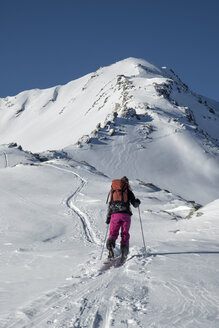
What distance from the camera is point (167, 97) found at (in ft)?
272

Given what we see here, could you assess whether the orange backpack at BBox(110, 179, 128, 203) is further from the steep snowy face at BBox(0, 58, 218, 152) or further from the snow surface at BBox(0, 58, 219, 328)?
the steep snowy face at BBox(0, 58, 218, 152)

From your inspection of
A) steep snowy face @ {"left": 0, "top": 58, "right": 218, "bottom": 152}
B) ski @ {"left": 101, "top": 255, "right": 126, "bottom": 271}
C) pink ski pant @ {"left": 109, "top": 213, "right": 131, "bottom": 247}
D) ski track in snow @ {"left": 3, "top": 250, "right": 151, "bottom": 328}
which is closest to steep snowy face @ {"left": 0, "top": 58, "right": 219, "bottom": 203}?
steep snowy face @ {"left": 0, "top": 58, "right": 218, "bottom": 152}

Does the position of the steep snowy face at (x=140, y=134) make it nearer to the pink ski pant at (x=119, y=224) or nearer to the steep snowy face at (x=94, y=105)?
the steep snowy face at (x=94, y=105)

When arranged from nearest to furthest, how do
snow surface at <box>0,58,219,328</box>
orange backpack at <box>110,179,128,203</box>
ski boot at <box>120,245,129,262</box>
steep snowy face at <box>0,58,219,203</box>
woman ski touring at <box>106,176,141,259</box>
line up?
snow surface at <box>0,58,219,328</box> < ski boot at <box>120,245,129,262</box> < woman ski touring at <box>106,176,141,259</box> < orange backpack at <box>110,179,128,203</box> < steep snowy face at <box>0,58,219,203</box>

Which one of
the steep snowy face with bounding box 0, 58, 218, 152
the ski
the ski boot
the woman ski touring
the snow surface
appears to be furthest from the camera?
the steep snowy face with bounding box 0, 58, 218, 152

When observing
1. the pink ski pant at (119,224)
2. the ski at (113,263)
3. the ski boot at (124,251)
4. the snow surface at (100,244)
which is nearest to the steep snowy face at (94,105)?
the snow surface at (100,244)

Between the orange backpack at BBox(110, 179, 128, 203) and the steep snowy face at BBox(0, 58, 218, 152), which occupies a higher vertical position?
the steep snowy face at BBox(0, 58, 218, 152)

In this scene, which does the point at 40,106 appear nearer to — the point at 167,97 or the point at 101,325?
the point at 167,97

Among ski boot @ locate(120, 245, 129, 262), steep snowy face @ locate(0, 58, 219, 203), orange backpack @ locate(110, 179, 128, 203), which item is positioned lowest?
ski boot @ locate(120, 245, 129, 262)

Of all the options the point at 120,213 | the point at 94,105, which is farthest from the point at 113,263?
the point at 94,105

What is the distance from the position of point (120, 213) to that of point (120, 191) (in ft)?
1.92

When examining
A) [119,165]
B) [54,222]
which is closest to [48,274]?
[54,222]

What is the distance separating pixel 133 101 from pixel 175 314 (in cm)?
7440

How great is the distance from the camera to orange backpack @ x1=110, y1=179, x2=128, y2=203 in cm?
774
